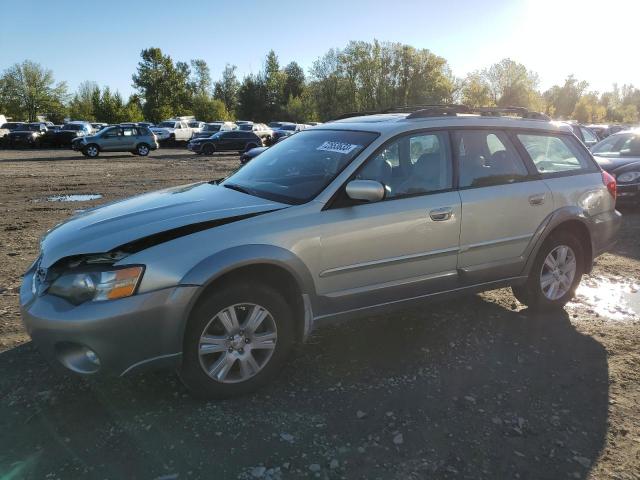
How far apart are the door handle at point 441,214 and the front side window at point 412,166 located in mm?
163

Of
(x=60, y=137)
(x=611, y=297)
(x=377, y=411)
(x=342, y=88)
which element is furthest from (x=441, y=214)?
(x=342, y=88)

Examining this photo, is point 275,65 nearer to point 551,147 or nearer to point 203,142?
point 203,142

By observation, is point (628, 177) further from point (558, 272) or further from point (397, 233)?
point (397, 233)

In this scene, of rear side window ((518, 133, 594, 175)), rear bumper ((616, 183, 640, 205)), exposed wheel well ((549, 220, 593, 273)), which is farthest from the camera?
rear bumper ((616, 183, 640, 205))

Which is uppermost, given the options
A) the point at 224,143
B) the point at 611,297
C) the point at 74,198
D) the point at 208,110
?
the point at 208,110

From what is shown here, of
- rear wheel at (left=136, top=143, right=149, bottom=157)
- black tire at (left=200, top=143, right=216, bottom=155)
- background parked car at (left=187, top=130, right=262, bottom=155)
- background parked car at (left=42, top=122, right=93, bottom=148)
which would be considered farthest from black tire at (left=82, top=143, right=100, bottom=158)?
background parked car at (left=42, top=122, right=93, bottom=148)

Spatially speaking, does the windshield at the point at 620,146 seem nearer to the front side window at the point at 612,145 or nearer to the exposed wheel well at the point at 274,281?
the front side window at the point at 612,145

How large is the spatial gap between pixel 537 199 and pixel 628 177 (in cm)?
701

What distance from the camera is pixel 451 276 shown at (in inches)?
159

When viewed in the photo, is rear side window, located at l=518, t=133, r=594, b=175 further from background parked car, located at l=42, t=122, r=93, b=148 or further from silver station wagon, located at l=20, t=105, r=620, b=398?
background parked car, located at l=42, t=122, r=93, b=148

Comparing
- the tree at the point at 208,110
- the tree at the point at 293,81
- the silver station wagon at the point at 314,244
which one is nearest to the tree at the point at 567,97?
the tree at the point at 293,81

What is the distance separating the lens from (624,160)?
10.5m

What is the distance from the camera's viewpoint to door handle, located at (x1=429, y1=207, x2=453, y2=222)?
3838 mm

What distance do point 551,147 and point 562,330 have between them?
5.36 feet
